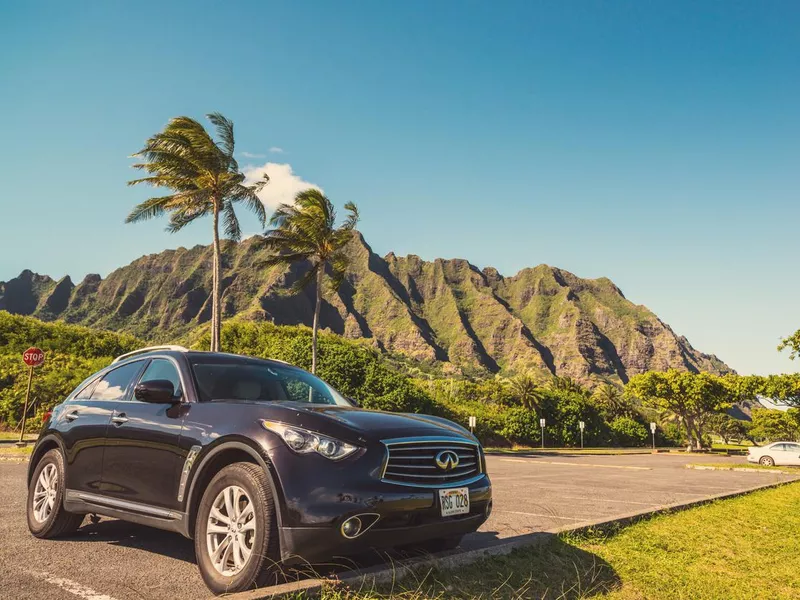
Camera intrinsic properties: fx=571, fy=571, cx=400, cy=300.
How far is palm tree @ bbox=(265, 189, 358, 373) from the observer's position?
32.1 metres

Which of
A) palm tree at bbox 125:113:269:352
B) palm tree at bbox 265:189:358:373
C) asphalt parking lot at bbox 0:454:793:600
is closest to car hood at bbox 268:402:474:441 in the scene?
asphalt parking lot at bbox 0:454:793:600

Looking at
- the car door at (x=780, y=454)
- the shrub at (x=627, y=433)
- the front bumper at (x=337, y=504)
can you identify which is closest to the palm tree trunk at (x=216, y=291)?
the front bumper at (x=337, y=504)

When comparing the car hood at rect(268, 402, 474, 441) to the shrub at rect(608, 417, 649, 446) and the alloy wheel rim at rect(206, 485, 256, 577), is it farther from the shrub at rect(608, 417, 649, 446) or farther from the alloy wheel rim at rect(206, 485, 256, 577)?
the shrub at rect(608, 417, 649, 446)

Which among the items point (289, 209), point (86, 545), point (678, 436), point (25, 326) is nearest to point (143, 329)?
point (25, 326)

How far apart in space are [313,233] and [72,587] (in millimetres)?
28807

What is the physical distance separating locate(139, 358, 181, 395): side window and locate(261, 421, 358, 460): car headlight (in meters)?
1.42

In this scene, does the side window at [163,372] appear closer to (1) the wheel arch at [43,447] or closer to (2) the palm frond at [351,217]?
(1) the wheel arch at [43,447]

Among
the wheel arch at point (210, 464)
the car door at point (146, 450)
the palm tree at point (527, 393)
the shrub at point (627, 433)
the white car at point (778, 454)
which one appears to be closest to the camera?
the wheel arch at point (210, 464)

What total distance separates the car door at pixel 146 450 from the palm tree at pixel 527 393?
210 feet

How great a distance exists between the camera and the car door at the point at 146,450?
4.19 metres

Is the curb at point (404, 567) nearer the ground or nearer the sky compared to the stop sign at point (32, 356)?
nearer the ground

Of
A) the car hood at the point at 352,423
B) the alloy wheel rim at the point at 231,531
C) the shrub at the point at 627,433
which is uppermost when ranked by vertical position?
the car hood at the point at 352,423

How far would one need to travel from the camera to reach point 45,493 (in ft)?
17.9

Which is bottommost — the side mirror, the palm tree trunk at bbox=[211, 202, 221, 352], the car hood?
the car hood
